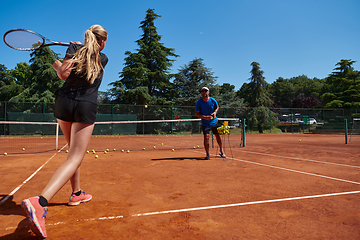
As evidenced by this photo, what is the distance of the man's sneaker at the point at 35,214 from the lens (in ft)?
5.72

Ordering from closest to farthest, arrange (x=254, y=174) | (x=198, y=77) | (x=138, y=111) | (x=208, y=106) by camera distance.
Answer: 1. (x=254, y=174)
2. (x=208, y=106)
3. (x=138, y=111)
4. (x=198, y=77)

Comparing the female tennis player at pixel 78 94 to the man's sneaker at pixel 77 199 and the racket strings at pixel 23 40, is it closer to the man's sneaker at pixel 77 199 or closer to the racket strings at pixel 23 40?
the man's sneaker at pixel 77 199

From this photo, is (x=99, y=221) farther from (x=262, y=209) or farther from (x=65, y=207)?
(x=262, y=209)

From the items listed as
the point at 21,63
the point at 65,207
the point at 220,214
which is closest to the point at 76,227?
the point at 65,207

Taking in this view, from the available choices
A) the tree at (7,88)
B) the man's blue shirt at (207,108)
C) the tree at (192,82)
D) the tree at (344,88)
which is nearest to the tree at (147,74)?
the tree at (192,82)

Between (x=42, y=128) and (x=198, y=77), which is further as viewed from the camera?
(x=198, y=77)

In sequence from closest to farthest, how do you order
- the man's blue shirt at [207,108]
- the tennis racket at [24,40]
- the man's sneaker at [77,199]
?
the man's sneaker at [77,199], the tennis racket at [24,40], the man's blue shirt at [207,108]

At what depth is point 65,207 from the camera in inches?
101

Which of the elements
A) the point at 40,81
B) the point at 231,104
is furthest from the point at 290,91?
the point at 40,81

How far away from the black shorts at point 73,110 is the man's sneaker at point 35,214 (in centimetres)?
74

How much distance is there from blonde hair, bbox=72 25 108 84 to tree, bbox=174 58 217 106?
24.9 m

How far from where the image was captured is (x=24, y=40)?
3.46 m

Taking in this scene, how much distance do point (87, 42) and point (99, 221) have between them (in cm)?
166

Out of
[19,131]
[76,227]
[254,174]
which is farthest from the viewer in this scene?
[19,131]
